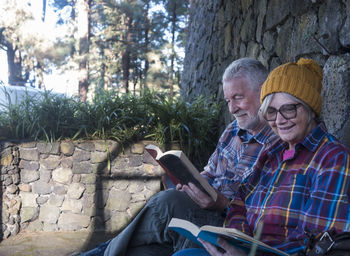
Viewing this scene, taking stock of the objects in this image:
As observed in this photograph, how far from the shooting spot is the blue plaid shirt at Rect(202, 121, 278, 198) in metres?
1.86

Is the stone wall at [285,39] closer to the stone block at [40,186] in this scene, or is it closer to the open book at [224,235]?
the open book at [224,235]

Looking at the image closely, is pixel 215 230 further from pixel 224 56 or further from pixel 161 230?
pixel 224 56

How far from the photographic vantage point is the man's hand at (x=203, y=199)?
1688 mm

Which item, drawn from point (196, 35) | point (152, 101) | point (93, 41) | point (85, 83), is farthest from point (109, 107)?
point (93, 41)

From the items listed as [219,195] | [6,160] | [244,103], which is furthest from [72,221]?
[244,103]

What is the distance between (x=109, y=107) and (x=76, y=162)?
70cm

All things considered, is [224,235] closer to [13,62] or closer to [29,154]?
[29,154]

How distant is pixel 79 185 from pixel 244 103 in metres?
2.48

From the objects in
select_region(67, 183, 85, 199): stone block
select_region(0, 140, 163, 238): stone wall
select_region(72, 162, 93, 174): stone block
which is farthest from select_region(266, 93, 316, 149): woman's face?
select_region(67, 183, 85, 199): stone block

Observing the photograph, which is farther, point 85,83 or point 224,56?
point 85,83

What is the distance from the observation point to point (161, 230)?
1786 mm

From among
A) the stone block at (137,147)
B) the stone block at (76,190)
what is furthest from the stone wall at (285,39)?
the stone block at (76,190)

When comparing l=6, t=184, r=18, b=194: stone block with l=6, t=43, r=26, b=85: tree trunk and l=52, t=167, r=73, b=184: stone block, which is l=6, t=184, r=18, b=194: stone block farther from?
l=6, t=43, r=26, b=85: tree trunk

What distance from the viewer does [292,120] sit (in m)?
1.24
